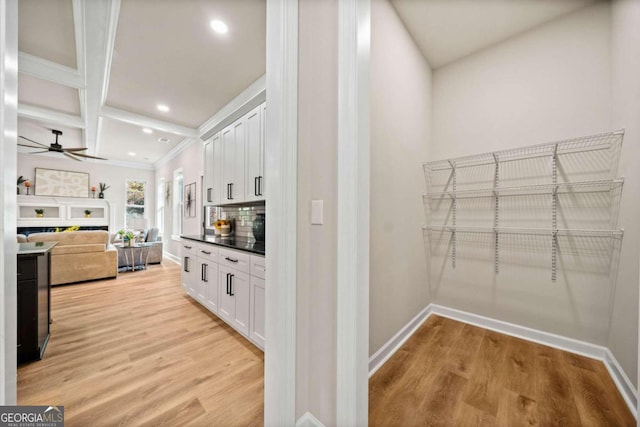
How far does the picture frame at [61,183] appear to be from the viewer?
6.09 meters

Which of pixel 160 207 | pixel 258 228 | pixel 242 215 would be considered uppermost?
pixel 160 207

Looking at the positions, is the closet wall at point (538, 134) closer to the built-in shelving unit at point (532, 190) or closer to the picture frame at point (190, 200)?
the built-in shelving unit at point (532, 190)

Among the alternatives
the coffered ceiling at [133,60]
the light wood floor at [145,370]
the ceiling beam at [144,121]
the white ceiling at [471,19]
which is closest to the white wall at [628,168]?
the white ceiling at [471,19]

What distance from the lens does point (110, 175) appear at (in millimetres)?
7016

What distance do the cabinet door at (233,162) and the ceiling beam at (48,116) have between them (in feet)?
10.1

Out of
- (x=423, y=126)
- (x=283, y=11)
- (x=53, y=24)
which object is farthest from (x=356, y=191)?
(x=53, y=24)

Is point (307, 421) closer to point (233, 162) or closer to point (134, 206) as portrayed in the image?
point (233, 162)

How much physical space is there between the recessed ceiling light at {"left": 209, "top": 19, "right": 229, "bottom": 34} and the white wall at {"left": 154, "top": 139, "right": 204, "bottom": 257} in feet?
7.12

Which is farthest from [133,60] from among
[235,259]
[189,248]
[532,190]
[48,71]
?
[532,190]

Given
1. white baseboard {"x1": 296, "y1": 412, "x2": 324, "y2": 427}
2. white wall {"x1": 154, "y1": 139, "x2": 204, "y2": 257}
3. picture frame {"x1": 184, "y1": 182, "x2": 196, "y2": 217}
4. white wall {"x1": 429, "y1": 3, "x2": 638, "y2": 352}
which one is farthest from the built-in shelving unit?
picture frame {"x1": 184, "y1": 182, "x2": 196, "y2": 217}

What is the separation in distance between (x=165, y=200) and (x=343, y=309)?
711 cm

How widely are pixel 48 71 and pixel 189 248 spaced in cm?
255

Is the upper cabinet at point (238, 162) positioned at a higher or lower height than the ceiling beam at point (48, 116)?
lower

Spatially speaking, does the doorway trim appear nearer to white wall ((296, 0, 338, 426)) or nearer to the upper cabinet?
white wall ((296, 0, 338, 426))
